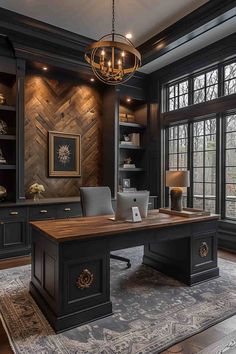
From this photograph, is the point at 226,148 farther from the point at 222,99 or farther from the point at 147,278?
the point at 147,278

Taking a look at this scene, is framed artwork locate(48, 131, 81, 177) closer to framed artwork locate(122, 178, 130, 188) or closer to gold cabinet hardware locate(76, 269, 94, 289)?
framed artwork locate(122, 178, 130, 188)

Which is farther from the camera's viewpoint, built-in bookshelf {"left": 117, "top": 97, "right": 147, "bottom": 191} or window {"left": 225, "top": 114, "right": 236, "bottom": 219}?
built-in bookshelf {"left": 117, "top": 97, "right": 147, "bottom": 191}

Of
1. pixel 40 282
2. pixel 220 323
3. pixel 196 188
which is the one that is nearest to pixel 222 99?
pixel 196 188

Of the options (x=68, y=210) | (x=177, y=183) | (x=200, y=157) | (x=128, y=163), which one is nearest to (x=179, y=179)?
(x=177, y=183)

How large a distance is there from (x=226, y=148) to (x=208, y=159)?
1.25 ft

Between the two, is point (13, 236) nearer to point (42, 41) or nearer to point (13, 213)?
point (13, 213)

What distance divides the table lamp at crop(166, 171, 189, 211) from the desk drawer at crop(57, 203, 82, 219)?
1.77 metres

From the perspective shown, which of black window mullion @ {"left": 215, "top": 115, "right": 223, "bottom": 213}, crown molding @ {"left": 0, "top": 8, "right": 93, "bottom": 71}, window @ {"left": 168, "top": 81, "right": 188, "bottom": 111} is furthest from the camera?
window @ {"left": 168, "top": 81, "right": 188, "bottom": 111}

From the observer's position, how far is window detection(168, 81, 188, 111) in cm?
505

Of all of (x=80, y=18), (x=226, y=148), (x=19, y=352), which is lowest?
(x=19, y=352)

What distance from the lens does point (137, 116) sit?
589 cm

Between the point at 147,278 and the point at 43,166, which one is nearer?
the point at 147,278

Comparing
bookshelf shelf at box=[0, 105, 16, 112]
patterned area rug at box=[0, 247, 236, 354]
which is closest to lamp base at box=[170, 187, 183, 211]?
patterned area rug at box=[0, 247, 236, 354]

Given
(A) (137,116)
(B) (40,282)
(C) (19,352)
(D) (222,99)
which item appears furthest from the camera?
(A) (137,116)
